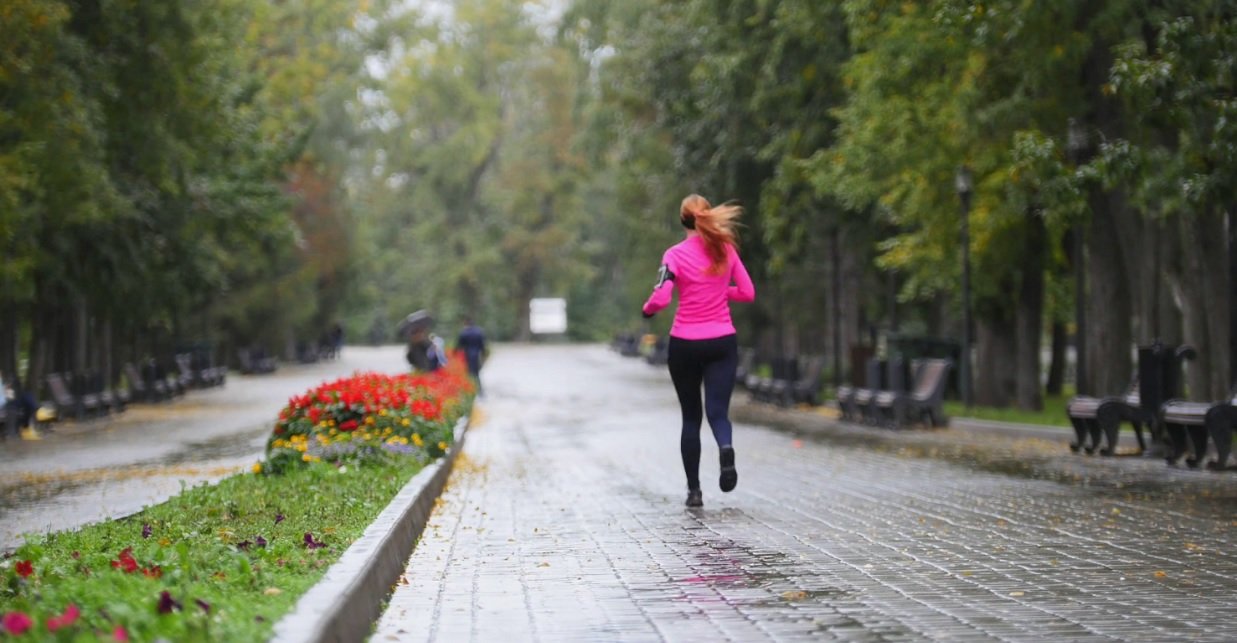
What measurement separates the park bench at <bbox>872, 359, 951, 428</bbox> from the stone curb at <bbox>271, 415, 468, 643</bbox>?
14.7m

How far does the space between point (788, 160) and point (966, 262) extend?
19.7 feet

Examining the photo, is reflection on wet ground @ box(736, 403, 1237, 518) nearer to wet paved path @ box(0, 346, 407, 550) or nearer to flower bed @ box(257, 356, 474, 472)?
flower bed @ box(257, 356, 474, 472)

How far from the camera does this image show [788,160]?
106 feet

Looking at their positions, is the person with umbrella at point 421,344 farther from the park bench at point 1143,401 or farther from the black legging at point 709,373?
the black legging at point 709,373

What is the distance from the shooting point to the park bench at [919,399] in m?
25.2

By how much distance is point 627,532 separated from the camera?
417 inches

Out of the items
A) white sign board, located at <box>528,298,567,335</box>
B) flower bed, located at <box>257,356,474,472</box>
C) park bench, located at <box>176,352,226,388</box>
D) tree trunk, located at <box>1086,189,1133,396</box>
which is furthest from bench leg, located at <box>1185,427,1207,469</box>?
white sign board, located at <box>528,298,567,335</box>

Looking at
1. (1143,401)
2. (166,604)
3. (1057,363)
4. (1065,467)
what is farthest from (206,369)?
(166,604)

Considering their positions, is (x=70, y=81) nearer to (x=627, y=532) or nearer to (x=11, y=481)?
(x=11, y=481)

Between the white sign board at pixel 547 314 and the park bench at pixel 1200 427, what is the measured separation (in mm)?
93814

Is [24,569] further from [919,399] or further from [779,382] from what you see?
[779,382]

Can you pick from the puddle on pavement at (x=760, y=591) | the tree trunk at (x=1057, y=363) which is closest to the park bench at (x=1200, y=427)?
the puddle on pavement at (x=760, y=591)

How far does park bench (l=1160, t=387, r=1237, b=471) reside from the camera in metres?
15.1

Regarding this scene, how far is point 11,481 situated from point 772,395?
66.6 ft
